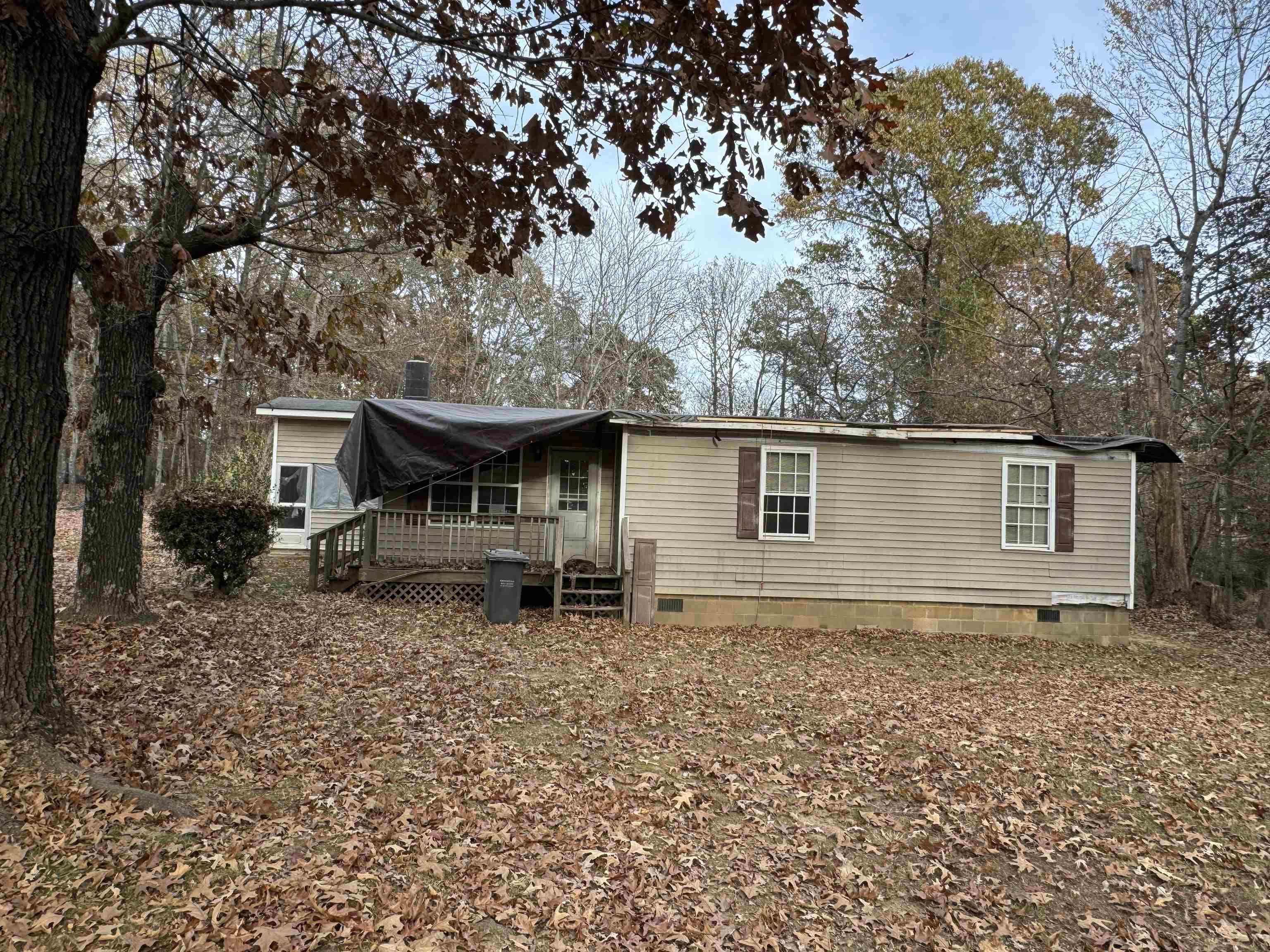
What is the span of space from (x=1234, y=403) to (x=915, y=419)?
25.9ft

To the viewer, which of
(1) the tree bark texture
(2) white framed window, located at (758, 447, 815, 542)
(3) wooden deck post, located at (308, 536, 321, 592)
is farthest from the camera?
(1) the tree bark texture

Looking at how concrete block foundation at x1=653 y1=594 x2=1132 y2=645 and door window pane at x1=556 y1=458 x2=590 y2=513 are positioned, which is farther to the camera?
door window pane at x1=556 y1=458 x2=590 y2=513

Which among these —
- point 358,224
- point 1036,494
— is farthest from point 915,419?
point 358,224

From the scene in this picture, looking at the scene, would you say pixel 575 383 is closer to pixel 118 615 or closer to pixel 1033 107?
pixel 1033 107

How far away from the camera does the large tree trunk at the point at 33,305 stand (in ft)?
13.1

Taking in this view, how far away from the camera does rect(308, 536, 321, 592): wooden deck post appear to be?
1136 centimetres

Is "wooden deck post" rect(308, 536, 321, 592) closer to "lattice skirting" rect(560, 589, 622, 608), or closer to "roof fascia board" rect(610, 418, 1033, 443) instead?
"lattice skirting" rect(560, 589, 622, 608)

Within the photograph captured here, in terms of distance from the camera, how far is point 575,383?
24.0 meters

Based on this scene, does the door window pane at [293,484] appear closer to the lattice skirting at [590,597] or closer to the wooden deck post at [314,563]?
the wooden deck post at [314,563]

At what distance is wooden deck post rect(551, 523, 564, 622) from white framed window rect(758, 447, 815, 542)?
3192 millimetres

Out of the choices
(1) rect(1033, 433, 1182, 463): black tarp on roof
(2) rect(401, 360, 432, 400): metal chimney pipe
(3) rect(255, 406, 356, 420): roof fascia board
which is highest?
(2) rect(401, 360, 432, 400): metal chimney pipe

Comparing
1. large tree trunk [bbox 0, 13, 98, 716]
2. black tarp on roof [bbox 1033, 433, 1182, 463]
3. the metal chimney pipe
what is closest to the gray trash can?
the metal chimney pipe

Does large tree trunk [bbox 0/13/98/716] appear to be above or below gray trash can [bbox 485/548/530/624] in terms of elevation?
above

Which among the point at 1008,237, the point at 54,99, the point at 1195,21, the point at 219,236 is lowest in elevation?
the point at 54,99
